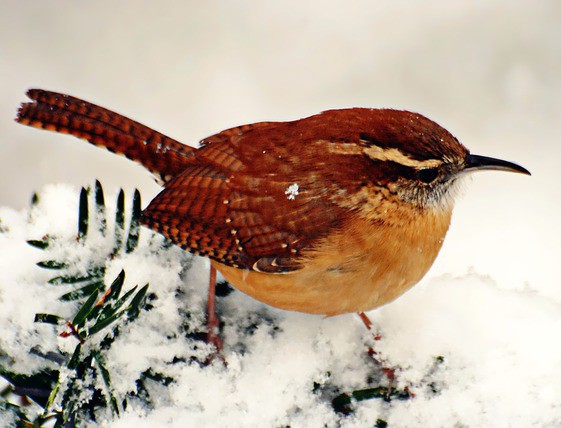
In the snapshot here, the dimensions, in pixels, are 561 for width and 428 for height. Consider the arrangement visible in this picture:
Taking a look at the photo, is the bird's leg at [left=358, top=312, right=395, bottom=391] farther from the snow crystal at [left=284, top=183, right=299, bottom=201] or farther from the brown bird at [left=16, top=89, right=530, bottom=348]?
the snow crystal at [left=284, top=183, right=299, bottom=201]

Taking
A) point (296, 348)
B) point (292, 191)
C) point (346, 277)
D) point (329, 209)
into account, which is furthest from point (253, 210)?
point (296, 348)

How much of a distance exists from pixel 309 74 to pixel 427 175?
2427 millimetres

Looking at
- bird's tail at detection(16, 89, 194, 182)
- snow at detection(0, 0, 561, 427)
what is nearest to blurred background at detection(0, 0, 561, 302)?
snow at detection(0, 0, 561, 427)

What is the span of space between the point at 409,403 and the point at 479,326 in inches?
16.3

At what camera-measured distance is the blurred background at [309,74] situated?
15.5 feet

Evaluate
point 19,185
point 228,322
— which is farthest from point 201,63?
point 228,322

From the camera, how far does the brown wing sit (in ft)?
8.96

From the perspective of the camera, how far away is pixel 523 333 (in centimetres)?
255

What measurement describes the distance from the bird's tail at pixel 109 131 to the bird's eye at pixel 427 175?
905mm

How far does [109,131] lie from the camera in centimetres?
312

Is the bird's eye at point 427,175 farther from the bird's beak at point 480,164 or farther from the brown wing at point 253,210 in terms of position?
the brown wing at point 253,210

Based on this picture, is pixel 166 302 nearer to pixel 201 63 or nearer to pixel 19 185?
pixel 19 185

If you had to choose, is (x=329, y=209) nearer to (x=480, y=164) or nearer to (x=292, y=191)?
(x=292, y=191)

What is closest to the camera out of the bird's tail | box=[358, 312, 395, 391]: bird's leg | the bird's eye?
box=[358, 312, 395, 391]: bird's leg
